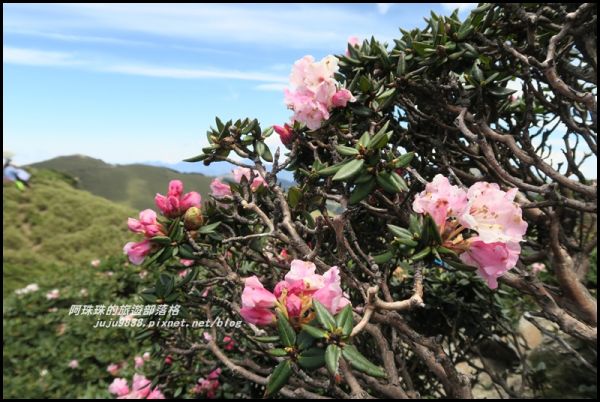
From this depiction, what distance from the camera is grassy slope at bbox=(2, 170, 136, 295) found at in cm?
890

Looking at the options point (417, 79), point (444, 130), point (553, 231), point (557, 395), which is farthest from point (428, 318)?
point (557, 395)

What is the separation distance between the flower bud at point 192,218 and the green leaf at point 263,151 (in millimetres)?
343

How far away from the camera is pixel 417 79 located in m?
1.71

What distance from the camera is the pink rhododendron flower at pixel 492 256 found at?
1010 millimetres

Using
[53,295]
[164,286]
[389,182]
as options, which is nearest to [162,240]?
[164,286]

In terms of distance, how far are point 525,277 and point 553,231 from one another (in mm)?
377

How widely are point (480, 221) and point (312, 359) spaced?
547 millimetres

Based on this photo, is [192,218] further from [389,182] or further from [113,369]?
[113,369]

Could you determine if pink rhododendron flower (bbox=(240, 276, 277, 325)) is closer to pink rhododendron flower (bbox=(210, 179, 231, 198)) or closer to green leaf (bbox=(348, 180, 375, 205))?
green leaf (bbox=(348, 180, 375, 205))

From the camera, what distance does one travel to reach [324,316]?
2.91 ft

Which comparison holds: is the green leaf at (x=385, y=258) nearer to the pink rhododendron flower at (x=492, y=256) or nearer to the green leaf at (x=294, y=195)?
the pink rhododendron flower at (x=492, y=256)

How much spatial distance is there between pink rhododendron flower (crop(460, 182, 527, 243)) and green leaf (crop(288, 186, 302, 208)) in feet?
2.09

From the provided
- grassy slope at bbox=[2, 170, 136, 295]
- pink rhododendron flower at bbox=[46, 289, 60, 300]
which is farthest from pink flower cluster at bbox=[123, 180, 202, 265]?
grassy slope at bbox=[2, 170, 136, 295]

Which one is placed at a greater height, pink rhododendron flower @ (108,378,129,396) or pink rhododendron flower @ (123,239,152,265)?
pink rhododendron flower @ (123,239,152,265)
